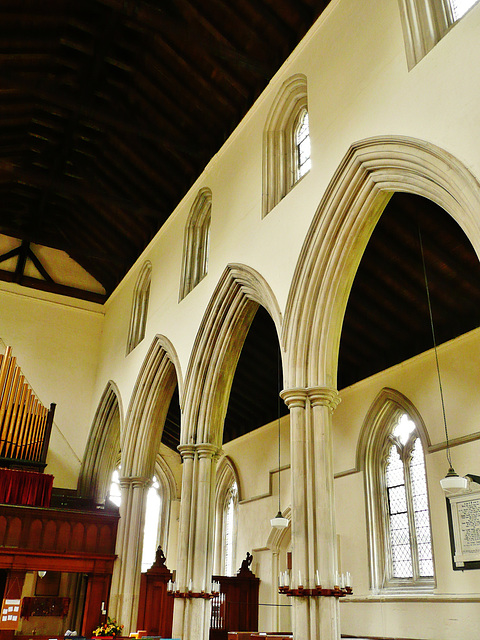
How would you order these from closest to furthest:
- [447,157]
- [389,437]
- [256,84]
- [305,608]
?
[447,157]
[305,608]
[256,84]
[389,437]

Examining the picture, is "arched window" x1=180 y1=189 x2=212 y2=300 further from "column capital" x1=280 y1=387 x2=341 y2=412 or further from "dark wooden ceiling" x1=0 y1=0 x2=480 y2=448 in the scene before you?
"column capital" x1=280 y1=387 x2=341 y2=412

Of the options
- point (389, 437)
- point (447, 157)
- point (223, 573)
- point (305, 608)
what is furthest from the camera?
point (223, 573)

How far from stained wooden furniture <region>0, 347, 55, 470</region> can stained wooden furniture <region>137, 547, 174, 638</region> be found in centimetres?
288

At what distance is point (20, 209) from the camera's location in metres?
14.3

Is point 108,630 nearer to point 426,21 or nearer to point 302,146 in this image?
point 302,146

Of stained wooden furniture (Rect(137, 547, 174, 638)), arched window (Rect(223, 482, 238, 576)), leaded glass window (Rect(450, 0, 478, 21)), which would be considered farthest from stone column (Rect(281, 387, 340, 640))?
arched window (Rect(223, 482, 238, 576))

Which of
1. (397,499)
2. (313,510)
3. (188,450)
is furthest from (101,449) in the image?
(313,510)

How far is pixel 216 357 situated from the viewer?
30.2 feet

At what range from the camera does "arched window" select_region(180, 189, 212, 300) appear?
10625 mm

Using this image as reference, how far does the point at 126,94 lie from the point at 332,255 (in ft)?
19.1

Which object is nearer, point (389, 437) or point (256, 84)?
point (256, 84)

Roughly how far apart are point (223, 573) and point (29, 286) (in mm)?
7868

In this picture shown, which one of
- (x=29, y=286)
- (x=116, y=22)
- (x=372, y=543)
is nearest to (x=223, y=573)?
(x=372, y=543)

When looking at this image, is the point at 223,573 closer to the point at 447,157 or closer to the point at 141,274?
the point at 141,274
